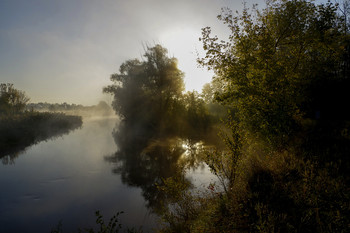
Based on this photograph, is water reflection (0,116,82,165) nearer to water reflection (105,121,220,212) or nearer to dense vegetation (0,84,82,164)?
dense vegetation (0,84,82,164)

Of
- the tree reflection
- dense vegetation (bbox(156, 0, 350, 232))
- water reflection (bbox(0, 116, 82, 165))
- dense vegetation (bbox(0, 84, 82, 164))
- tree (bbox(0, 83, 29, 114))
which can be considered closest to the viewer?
dense vegetation (bbox(156, 0, 350, 232))

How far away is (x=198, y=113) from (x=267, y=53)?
27.6 meters

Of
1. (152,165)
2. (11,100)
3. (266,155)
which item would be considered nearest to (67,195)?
(152,165)

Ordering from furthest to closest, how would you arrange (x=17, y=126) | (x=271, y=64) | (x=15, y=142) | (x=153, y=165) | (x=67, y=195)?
(x=17, y=126) → (x=15, y=142) → (x=153, y=165) → (x=67, y=195) → (x=271, y=64)

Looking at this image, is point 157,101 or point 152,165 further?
point 157,101

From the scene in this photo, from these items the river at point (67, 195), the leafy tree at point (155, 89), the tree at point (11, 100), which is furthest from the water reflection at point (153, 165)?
the tree at point (11, 100)

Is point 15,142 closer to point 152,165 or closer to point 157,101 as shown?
point 152,165

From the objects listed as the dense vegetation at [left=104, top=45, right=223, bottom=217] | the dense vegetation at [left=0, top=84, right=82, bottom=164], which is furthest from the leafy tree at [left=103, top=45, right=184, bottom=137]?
the dense vegetation at [left=0, top=84, right=82, bottom=164]

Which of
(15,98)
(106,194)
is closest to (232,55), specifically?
(106,194)

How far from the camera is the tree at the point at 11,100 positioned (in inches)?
1349

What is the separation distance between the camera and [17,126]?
2531cm

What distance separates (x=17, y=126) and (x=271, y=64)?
31.2 m

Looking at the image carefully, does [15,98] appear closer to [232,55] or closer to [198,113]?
[198,113]

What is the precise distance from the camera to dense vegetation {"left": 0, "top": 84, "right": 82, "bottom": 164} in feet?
67.4
